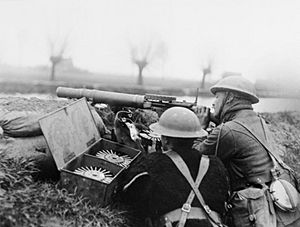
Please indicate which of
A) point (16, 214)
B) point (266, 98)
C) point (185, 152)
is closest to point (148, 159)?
point (185, 152)

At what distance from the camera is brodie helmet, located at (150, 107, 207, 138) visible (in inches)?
125

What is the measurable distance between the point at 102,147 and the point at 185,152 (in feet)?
4.72

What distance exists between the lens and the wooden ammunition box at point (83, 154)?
3250 millimetres

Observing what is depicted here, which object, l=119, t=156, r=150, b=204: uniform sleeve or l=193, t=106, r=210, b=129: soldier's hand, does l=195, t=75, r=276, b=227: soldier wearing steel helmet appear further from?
l=119, t=156, r=150, b=204: uniform sleeve

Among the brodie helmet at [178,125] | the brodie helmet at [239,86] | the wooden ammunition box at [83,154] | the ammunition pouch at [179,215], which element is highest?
the brodie helmet at [239,86]

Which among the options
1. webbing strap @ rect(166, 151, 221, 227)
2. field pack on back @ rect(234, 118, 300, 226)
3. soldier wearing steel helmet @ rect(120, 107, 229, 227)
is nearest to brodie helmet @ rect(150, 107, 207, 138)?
soldier wearing steel helmet @ rect(120, 107, 229, 227)

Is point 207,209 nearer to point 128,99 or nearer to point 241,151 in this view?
point 241,151

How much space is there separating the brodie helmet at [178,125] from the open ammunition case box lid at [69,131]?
0.90 meters

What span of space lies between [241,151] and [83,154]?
5.33 feet

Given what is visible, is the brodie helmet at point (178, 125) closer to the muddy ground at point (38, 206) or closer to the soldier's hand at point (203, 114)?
the muddy ground at point (38, 206)

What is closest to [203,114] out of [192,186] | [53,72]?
[192,186]

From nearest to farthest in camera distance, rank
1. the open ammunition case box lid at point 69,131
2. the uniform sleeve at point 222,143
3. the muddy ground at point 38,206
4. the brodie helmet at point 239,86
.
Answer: the muddy ground at point 38,206, the open ammunition case box lid at point 69,131, the uniform sleeve at point 222,143, the brodie helmet at point 239,86

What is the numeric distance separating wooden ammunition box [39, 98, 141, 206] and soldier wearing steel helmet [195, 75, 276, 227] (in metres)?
0.95

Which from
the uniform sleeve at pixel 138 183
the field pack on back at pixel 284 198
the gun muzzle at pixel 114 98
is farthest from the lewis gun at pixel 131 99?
the uniform sleeve at pixel 138 183
